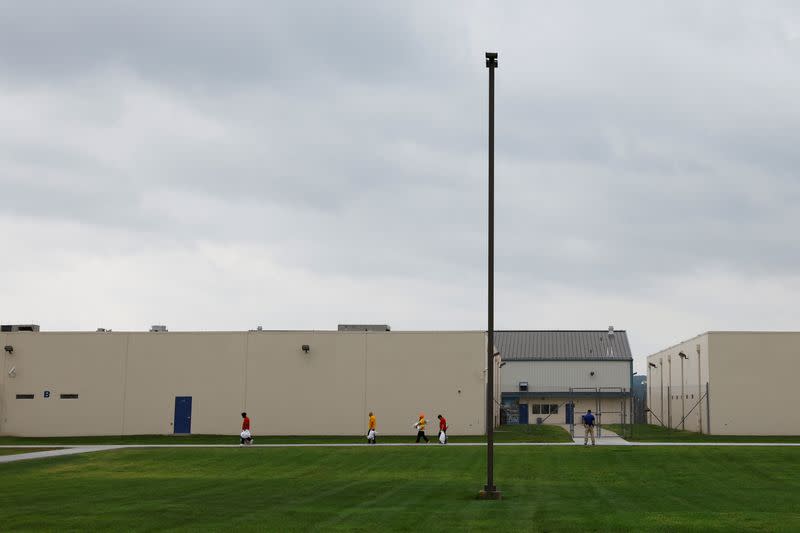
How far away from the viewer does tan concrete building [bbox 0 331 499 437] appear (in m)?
50.3

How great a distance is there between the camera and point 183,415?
5175cm

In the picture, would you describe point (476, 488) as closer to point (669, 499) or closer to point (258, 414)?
point (669, 499)

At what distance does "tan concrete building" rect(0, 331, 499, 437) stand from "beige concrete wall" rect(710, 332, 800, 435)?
12715mm

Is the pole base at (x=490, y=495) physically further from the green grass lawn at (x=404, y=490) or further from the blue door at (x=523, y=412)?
the blue door at (x=523, y=412)

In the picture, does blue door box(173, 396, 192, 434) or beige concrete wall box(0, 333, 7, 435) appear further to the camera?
beige concrete wall box(0, 333, 7, 435)

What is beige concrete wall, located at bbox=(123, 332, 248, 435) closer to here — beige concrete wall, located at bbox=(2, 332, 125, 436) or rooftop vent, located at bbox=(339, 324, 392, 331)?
beige concrete wall, located at bbox=(2, 332, 125, 436)

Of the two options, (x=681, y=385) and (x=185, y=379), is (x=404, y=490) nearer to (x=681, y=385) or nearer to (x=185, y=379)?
(x=185, y=379)

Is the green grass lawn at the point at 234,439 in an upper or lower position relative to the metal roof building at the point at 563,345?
lower

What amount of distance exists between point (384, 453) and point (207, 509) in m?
17.1

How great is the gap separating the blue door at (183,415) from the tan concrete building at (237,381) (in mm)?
55

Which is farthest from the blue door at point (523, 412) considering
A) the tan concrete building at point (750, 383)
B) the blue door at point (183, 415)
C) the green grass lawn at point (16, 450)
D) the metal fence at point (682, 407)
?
the green grass lawn at point (16, 450)

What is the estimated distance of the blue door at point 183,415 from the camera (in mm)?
51625

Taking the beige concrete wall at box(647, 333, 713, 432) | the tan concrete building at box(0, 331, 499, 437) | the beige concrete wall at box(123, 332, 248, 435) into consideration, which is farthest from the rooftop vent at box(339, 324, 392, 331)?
the beige concrete wall at box(647, 333, 713, 432)

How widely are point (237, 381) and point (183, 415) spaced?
11.6 feet
